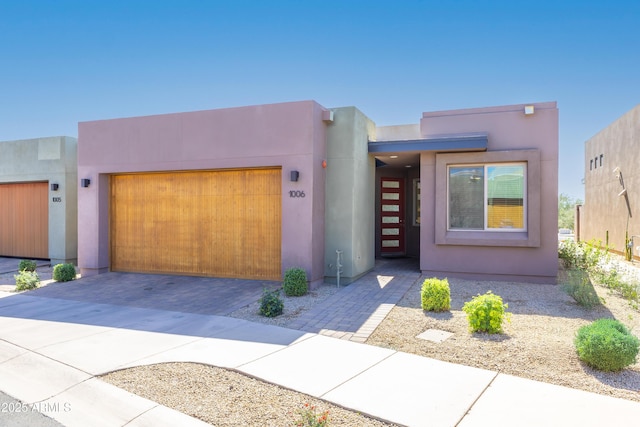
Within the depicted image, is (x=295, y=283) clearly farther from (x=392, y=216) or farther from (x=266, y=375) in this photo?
(x=392, y=216)

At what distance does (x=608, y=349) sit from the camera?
4.31m

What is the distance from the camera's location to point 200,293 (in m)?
8.67

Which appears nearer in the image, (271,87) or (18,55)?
(18,55)

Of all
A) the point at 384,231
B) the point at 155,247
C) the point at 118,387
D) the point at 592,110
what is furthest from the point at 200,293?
the point at 592,110

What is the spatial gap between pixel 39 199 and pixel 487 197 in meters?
14.5

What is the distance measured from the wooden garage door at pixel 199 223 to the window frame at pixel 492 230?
395cm

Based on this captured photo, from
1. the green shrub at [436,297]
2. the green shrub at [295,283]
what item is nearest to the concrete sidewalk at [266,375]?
the green shrub at [295,283]

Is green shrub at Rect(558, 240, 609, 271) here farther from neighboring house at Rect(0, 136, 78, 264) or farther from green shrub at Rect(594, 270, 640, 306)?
neighboring house at Rect(0, 136, 78, 264)

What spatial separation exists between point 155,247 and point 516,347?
897cm

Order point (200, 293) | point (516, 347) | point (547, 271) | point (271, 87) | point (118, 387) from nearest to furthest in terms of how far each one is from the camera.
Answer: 1. point (118, 387)
2. point (516, 347)
3. point (200, 293)
4. point (547, 271)
5. point (271, 87)

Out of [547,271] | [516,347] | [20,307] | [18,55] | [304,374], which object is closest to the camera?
[304,374]

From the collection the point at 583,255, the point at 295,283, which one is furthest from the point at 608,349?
the point at 583,255

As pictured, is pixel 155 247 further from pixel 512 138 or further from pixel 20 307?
pixel 512 138

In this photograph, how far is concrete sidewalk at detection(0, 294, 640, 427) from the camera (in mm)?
3564
